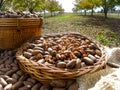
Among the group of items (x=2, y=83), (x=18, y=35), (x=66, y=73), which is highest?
(x=18, y=35)

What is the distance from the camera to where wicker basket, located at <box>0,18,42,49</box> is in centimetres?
272

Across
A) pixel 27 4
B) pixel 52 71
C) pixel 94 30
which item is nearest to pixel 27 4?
pixel 27 4

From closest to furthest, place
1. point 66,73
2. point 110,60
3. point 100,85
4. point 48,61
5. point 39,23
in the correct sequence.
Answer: point 100,85, point 66,73, point 48,61, point 110,60, point 39,23

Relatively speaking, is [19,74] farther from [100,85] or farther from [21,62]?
[100,85]

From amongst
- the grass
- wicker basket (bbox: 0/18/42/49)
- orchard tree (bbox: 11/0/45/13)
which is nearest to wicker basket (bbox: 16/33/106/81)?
wicker basket (bbox: 0/18/42/49)

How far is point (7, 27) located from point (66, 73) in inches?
44.4

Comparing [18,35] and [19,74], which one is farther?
[18,35]

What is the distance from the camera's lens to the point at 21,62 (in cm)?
222

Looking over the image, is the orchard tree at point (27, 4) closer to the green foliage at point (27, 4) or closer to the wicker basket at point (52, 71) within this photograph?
the green foliage at point (27, 4)

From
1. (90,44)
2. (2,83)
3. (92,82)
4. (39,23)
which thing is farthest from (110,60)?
(2,83)

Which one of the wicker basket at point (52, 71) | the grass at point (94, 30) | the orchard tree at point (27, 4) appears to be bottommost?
the grass at point (94, 30)

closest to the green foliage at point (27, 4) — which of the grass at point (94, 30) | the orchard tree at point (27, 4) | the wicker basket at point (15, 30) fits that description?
the orchard tree at point (27, 4)

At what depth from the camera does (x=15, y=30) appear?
277 centimetres

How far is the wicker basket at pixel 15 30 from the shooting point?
2721 millimetres
